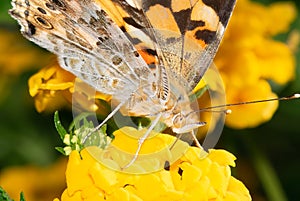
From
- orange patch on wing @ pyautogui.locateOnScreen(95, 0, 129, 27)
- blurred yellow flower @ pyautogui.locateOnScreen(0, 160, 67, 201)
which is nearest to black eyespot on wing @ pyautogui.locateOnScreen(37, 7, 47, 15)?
orange patch on wing @ pyautogui.locateOnScreen(95, 0, 129, 27)

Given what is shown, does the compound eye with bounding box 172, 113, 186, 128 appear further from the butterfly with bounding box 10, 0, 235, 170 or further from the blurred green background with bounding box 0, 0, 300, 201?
the blurred green background with bounding box 0, 0, 300, 201

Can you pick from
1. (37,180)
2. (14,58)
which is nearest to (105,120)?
(37,180)

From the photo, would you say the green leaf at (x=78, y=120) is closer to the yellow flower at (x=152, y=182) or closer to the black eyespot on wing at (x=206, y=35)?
the yellow flower at (x=152, y=182)

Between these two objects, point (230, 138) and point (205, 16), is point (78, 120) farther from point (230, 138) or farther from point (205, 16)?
point (230, 138)

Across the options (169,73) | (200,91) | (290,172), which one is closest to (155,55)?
(169,73)

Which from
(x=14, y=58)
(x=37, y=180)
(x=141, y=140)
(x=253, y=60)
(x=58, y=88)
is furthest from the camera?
(x=14, y=58)

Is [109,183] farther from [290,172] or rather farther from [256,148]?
[290,172]
